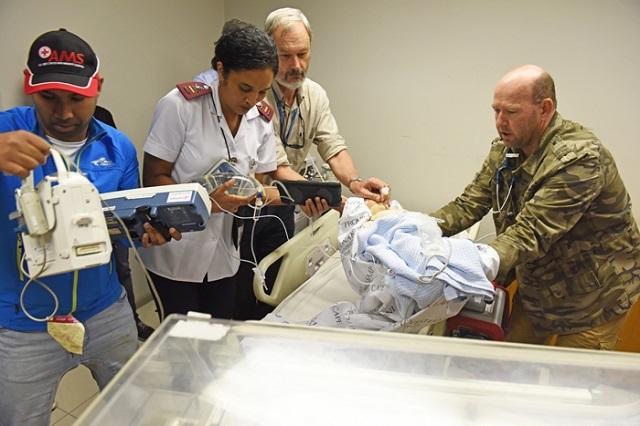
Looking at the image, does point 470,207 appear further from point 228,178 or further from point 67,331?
point 67,331

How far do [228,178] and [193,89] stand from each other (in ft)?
1.23

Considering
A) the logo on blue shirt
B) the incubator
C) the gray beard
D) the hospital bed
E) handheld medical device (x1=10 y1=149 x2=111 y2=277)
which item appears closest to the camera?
the incubator

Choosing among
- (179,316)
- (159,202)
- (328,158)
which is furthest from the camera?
(328,158)

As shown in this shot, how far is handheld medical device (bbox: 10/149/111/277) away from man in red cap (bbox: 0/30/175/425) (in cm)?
11

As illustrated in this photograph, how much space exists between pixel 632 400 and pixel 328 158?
202 cm

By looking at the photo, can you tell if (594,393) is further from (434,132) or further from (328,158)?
(434,132)

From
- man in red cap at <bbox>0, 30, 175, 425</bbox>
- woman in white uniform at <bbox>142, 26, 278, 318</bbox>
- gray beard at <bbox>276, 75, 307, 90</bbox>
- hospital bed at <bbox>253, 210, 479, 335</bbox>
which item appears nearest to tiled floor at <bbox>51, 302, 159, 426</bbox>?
woman in white uniform at <bbox>142, 26, 278, 318</bbox>

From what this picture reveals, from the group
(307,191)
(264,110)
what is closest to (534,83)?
(307,191)

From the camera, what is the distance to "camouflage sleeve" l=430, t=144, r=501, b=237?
7.18 feet

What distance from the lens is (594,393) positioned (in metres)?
0.91

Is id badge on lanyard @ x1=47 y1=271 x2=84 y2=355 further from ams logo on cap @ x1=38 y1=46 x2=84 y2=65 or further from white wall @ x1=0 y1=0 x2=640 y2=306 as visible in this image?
white wall @ x1=0 y1=0 x2=640 y2=306

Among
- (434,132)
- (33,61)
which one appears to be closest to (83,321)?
(33,61)

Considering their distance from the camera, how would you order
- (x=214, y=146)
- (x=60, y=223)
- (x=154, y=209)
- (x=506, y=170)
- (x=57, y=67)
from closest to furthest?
(x=60, y=223)
(x=57, y=67)
(x=154, y=209)
(x=214, y=146)
(x=506, y=170)

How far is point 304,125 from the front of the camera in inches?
101
